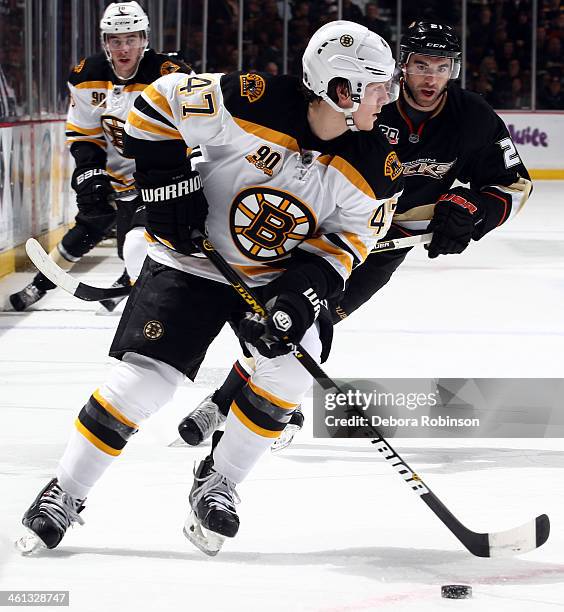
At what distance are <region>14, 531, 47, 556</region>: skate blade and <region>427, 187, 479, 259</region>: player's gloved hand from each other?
1315mm

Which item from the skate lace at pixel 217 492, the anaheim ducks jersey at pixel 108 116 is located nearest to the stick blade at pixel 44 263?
the skate lace at pixel 217 492

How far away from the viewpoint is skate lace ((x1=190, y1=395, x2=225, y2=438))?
3.30 meters

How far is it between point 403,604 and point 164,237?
845 millimetres

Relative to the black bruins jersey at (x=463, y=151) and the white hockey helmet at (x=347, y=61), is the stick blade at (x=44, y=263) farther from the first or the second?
the white hockey helmet at (x=347, y=61)

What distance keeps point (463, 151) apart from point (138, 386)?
4.38 ft

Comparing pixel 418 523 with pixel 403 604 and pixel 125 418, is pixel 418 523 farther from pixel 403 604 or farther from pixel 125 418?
pixel 125 418

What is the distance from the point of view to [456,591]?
89.2 inches

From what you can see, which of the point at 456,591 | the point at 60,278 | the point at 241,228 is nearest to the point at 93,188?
the point at 60,278

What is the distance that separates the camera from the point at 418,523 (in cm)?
274

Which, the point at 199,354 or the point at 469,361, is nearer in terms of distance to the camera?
the point at 199,354

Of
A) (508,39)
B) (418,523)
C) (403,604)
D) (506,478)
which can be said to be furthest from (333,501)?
(508,39)

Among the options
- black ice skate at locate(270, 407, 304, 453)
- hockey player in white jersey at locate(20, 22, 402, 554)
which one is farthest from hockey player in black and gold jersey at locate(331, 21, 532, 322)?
hockey player in white jersey at locate(20, 22, 402, 554)

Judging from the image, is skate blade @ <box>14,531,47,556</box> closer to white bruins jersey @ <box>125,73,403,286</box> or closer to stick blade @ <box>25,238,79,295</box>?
white bruins jersey @ <box>125,73,403,286</box>

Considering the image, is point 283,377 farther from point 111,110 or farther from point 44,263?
point 111,110
